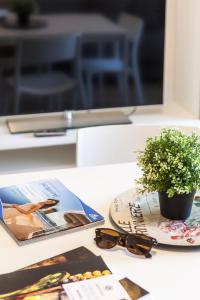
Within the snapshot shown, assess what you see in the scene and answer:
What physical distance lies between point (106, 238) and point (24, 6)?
1696mm

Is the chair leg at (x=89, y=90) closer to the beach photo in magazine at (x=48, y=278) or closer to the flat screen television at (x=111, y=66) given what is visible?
the flat screen television at (x=111, y=66)

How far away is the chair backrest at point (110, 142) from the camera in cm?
199

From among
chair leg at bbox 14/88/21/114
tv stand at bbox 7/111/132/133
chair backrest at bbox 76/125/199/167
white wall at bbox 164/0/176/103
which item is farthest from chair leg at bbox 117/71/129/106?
chair backrest at bbox 76/125/199/167

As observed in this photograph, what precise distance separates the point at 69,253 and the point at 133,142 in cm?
91

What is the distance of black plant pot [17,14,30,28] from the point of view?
8.55 ft

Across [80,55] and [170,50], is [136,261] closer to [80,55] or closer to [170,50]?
[80,55]

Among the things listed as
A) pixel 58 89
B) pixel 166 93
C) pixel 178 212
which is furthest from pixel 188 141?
pixel 166 93

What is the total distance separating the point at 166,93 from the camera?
10.3 feet

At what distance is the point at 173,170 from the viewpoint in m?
1.25

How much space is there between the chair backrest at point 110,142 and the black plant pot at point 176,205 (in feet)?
2.28

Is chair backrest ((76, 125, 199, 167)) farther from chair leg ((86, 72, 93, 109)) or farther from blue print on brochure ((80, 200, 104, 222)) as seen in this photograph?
chair leg ((86, 72, 93, 109))

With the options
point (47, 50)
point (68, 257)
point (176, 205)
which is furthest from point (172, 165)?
point (47, 50)

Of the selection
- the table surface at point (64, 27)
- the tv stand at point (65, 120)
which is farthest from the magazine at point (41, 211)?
the table surface at point (64, 27)

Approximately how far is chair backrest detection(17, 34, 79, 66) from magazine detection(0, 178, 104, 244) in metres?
1.25
